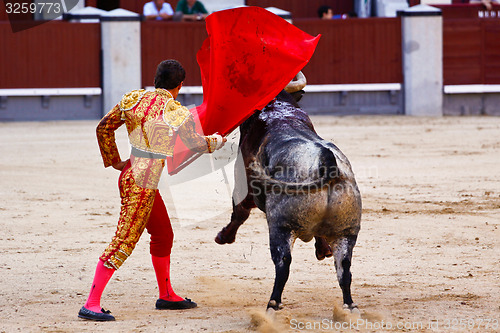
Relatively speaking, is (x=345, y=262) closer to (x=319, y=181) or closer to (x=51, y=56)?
(x=319, y=181)

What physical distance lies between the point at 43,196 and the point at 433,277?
10.2ft

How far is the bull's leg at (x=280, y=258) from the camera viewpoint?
2.85 metres

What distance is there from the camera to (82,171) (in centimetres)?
705

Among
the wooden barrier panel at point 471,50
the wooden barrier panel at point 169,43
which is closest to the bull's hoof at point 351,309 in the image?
the wooden barrier panel at point 169,43

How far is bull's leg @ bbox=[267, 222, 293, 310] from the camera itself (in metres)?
2.85

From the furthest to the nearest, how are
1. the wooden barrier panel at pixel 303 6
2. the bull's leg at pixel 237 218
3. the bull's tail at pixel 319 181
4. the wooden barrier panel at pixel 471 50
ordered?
1. the wooden barrier panel at pixel 303 6
2. the wooden barrier panel at pixel 471 50
3. the bull's leg at pixel 237 218
4. the bull's tail at pixel 319 181

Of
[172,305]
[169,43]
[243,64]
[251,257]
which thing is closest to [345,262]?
[172,305]

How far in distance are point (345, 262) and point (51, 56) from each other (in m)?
8.53

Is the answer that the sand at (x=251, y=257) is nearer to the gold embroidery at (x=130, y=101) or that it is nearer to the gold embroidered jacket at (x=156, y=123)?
the gold embroidered jacket at (x=156, y=123)

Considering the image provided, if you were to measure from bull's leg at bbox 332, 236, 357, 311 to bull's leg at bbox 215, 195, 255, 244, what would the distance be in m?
0.68

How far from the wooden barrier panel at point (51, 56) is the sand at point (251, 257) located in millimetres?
3209

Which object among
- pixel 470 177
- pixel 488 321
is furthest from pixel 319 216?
pixel 470 177

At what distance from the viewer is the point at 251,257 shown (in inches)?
164

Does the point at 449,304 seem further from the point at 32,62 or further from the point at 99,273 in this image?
the point at 32,62
